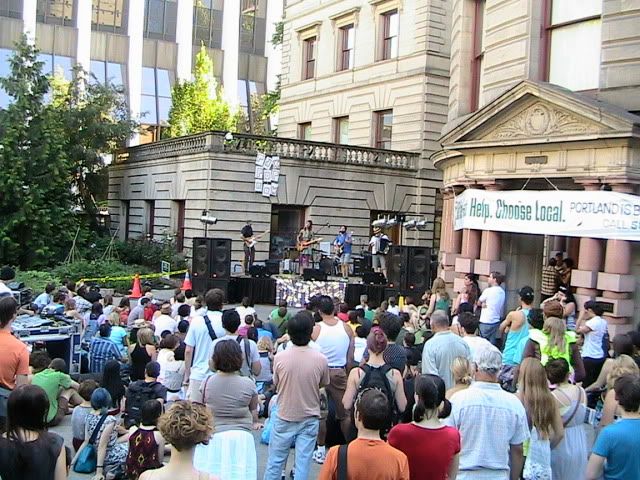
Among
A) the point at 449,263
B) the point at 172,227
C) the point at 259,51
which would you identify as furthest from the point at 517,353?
the point at 259,51

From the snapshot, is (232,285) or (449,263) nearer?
(449,263)

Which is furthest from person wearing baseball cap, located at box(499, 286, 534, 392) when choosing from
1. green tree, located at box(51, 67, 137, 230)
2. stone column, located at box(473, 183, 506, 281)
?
green tree, located at box(51, 67, 137, 230)

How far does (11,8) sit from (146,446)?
5178 centimetres

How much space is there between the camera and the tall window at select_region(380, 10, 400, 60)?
3503cm

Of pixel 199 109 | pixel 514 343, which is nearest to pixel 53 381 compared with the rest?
pixel 514 343

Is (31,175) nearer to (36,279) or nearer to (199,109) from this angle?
(36,279)

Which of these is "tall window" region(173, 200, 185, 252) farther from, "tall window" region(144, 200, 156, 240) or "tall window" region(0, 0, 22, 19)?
"tall window" region(0, 0, 22, 19)

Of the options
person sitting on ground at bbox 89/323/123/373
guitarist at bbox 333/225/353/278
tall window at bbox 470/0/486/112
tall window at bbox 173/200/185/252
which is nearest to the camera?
person sitting on ground at bbox 89/323/123/373

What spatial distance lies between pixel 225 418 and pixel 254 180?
23777 millimetres

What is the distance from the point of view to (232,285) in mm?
23516

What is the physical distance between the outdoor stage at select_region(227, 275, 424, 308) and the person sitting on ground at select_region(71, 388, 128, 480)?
1546 cm

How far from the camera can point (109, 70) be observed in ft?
177

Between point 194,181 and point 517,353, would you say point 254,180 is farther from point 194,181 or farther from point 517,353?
point 517,353

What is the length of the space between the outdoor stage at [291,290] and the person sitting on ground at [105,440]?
15.5 m
